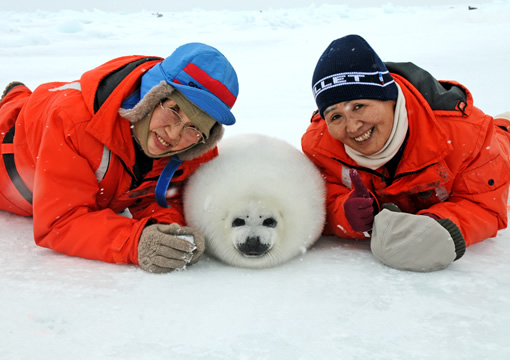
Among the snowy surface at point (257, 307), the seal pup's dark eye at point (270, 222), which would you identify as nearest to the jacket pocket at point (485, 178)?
the snowy surface at point (257, 307)

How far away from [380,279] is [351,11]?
66.8 ft

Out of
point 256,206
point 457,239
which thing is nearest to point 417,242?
point 457,239

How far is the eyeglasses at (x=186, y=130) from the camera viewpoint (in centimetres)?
172

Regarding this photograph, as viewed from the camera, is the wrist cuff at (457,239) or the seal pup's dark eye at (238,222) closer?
the wrist cuff at (457,239)

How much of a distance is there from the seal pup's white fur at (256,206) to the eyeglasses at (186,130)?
7.0 inches

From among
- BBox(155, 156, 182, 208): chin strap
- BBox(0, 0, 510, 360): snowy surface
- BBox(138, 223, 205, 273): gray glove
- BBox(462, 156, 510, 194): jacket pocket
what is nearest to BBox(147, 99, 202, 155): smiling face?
A: BBox(155, 156, 182, 208): chin strap

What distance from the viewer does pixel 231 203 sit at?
176cm

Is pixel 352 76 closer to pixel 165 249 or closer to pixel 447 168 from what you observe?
pixel 447 168

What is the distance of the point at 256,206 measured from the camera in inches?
67.9

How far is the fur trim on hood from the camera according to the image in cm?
169

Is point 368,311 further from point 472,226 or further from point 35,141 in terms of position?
point 35,141

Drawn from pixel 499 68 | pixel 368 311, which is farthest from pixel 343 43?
pixel 499 68

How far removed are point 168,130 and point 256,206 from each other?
0.42m

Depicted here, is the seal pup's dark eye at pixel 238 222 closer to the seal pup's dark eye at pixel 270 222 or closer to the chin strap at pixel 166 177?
the seal pup's dark eye at pixel 270 222
